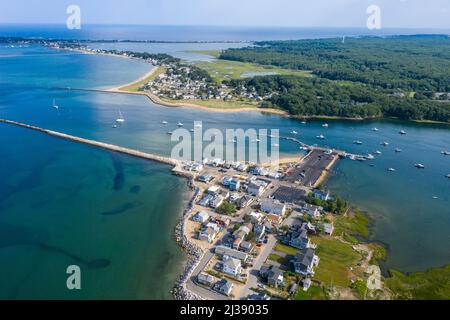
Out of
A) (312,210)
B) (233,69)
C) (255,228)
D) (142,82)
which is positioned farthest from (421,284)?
(233,69)

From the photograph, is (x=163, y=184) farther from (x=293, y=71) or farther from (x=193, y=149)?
(x=293, y=71)

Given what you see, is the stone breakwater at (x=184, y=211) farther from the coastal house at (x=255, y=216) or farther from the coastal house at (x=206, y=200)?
the coastal house at (x=255, y=216)

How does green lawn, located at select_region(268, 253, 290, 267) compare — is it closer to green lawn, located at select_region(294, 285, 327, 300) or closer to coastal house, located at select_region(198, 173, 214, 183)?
green lawn, located at select_region(294, 285, 327, 300)

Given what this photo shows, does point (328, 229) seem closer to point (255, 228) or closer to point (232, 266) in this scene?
point (255, 228)

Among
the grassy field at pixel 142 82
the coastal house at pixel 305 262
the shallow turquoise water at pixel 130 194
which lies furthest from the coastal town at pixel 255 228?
the grassy field at pixel 142 82
